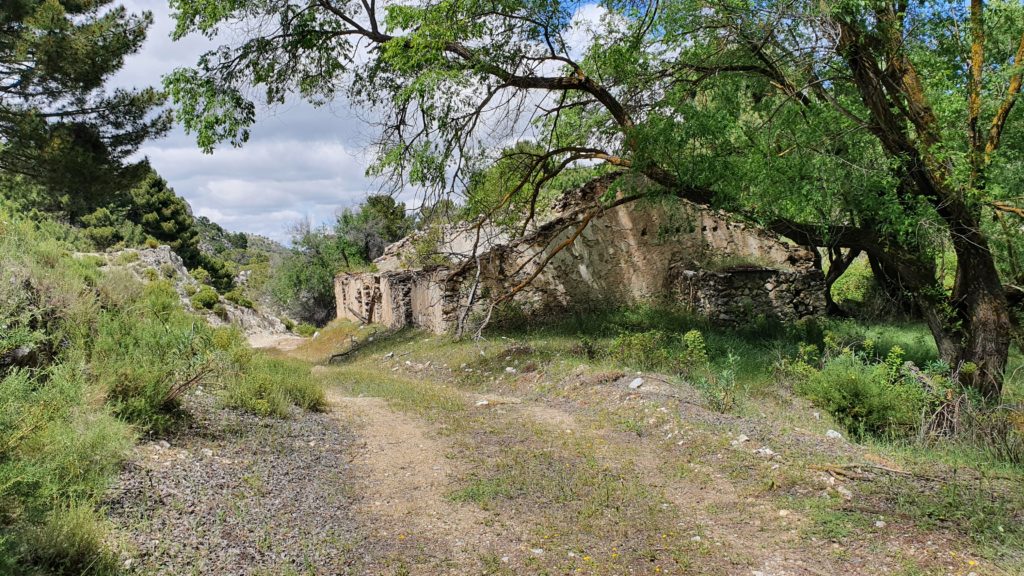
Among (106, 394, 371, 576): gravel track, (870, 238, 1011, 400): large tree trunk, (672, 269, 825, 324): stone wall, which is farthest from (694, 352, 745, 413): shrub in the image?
(672, 269, 825, 324): stone wall

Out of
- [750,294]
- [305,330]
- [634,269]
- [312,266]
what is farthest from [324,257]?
[750,294]

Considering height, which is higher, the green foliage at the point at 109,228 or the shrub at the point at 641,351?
the green foliage at the point at 109,228

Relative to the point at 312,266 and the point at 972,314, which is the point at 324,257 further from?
the point at 972,314

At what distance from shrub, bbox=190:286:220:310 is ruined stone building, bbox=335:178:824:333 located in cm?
1342

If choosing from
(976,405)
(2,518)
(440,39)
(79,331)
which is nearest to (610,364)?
(976,405)

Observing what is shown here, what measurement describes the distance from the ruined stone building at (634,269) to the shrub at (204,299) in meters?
13.4

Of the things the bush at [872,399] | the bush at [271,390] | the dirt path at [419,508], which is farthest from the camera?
the bush at [872,399]

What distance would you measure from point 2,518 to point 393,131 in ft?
27.4

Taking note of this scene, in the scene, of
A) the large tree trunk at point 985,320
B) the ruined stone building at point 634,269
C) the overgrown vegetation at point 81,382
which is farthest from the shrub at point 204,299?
the large tree trunk at point 985,320

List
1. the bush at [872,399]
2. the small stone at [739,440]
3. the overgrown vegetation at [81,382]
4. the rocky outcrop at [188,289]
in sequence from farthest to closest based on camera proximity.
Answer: the rocky outcrop at [188,289] < the bush at [872,399] < the small stone at [739,440] < the overgrown vegetation at [81,382]

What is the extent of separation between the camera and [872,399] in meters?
6.56

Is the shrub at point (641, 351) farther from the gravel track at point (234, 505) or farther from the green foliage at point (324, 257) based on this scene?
the green foliage at point (324, 257)

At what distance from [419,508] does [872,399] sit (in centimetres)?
529

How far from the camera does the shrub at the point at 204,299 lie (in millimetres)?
24234
